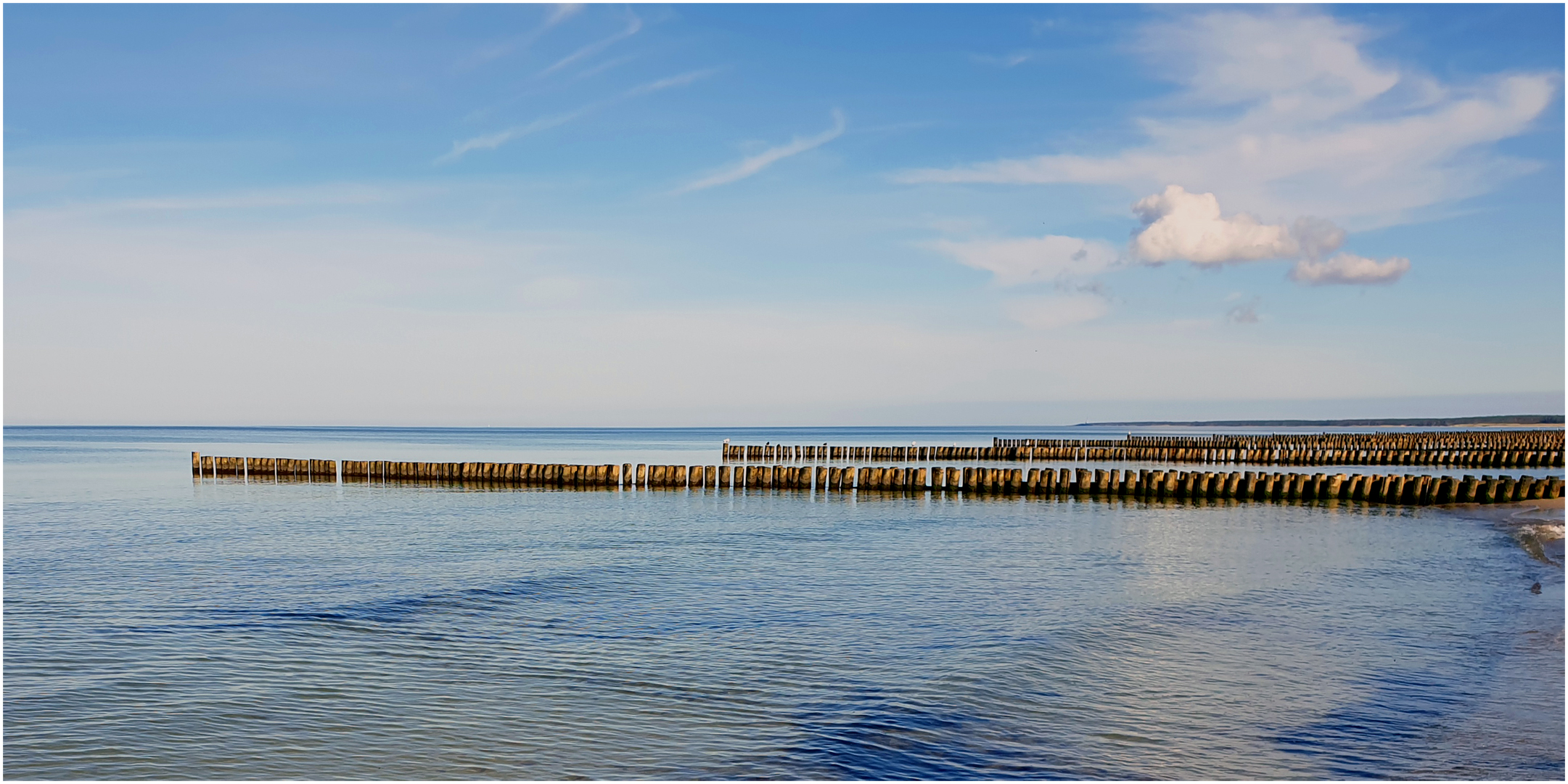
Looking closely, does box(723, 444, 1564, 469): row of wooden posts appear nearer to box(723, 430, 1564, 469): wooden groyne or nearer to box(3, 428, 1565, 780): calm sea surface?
box(723, 430, 1564, 469): wooden groyne

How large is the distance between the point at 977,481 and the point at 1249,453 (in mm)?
41160

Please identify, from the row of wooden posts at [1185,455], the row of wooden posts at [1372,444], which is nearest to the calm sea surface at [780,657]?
the row of wooden posts at [1185,455]

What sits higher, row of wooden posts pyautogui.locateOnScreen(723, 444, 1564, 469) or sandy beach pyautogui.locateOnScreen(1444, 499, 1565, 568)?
sandy beach pyautogui.locateOnScreen(1444, 499, 1565, 568)

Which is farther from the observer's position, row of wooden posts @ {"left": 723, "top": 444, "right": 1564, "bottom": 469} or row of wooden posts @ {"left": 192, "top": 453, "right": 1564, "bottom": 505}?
row of wooden posts @ {"left": 723, "top": 444, "right": 1564, "bottom": 469}

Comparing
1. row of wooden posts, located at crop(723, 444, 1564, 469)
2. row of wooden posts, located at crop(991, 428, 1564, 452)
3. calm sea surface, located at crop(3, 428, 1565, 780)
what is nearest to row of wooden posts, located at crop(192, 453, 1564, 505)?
calm sea surface, located at crop(3, 428, 1565, 780)

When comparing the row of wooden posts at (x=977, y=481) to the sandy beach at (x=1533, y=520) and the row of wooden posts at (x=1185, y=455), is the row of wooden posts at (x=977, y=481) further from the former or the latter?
the row of wooden posts at (x=1185, y=455)

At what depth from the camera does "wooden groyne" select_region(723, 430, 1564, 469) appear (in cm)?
6675

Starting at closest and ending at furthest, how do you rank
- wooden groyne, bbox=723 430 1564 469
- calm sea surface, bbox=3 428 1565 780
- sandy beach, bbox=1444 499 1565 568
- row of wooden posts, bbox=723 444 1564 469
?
1. calm sea surface, bbox=3 428 1565 780
2. sandy beach, bbox=1444 499 1565 568
3. row of wooden posts, bbox=723 444 1564 469
4. wooden groyne, bbox=723 430 1564 469

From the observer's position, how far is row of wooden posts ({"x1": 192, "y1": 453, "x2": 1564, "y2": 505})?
117 ft

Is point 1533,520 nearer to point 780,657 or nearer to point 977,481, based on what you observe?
point 977,481

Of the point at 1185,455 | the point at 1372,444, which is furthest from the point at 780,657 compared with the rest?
the point at 1372,444

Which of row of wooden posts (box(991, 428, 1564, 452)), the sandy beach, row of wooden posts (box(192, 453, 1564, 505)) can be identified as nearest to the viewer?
the sandy beach

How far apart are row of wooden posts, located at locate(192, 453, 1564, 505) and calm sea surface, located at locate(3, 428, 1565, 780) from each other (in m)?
11.6

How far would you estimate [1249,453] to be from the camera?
74250 mm
